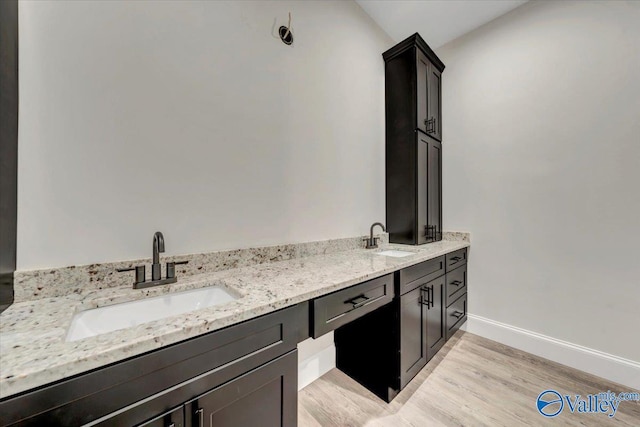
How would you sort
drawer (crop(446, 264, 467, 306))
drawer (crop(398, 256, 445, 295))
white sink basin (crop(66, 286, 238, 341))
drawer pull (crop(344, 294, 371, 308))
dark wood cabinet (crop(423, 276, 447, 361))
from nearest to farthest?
white sink basin (crop(66, 286, 238, 341)), drawer pull (crop(344, 294, 371, 308)), drawer (crop(398, 256, 445, 295)), dark wood cabinet (crop(423, 276, 447, 361)), drawer (crop(446, 264, 467, 306))

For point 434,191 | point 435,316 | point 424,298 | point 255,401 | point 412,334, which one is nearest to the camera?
point 255,401

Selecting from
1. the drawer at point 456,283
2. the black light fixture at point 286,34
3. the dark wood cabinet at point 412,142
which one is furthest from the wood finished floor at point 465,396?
the black light fixture at point 286,34

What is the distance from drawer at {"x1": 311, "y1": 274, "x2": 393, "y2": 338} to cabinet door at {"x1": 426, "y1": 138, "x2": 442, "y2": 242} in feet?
4.02

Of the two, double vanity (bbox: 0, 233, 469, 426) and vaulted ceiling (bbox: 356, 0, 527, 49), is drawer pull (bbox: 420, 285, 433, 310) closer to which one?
double vanity (bbox: 0, 233, 469, 426)

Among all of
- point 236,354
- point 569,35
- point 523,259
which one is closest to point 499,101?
point 569,35

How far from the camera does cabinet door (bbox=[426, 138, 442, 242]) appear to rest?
7.76 ft

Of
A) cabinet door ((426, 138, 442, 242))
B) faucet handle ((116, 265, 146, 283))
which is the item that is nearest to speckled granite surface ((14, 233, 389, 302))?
faucet handle ((116, 265, 146, 283))

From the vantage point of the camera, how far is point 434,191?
8.11 ft

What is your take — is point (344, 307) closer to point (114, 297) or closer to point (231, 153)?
point (114, 297)

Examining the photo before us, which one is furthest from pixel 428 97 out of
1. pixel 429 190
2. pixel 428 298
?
pixel 428 298

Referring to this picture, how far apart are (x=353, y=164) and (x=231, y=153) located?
3.54ft

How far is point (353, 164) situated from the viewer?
2.08 m

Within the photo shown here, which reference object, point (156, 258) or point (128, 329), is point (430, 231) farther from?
point (128, 329)

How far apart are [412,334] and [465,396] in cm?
48
